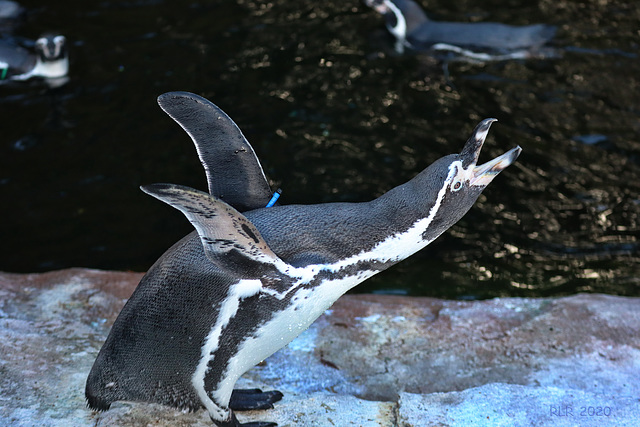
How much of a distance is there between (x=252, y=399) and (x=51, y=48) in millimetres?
4435

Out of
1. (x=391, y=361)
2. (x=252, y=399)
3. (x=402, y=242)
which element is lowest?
(x=391, y=361)

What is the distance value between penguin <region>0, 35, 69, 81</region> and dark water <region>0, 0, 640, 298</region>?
A: 0.45ft

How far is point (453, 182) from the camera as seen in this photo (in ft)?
8.04

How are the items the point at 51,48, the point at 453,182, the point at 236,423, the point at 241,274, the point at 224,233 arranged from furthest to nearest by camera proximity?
the point at 51,48, the point at 236,423, the point at 453,182, the point at 241,274, the point at 224,233

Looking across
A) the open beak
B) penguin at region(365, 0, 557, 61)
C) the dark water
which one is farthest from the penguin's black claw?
the open beak

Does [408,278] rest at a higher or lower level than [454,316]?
lower

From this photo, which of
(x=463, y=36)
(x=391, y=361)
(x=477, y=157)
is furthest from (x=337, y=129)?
(x=477, y=157)

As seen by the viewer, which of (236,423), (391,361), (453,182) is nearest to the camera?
(453,182)

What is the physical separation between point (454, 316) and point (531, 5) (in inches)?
194

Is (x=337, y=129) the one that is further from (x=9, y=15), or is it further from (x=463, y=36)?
(x=9, y=15)

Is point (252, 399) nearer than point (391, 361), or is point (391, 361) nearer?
point (252, 399)

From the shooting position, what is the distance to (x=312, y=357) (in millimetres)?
3158

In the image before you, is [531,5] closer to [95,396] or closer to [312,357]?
[312,357]

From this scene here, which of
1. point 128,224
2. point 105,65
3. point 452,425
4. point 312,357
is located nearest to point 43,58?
point 105,65
